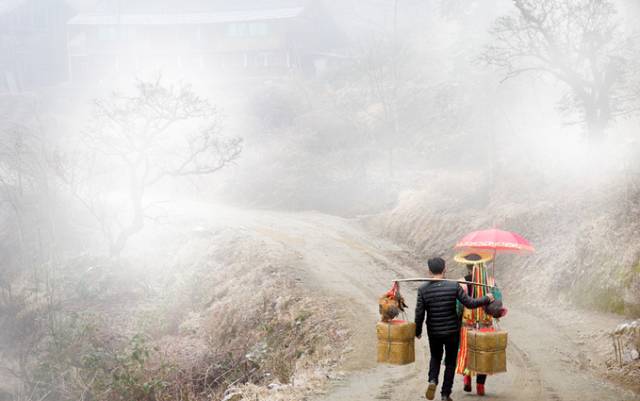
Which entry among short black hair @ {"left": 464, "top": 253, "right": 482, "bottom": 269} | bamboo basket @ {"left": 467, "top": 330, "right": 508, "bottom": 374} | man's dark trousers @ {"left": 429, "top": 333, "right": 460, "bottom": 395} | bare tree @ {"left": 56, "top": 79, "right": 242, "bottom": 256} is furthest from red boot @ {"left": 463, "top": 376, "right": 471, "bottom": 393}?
bare tree @ {"left": 56, "top": 79, "right": 242, "bottom": 256}

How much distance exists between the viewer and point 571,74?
24.2m

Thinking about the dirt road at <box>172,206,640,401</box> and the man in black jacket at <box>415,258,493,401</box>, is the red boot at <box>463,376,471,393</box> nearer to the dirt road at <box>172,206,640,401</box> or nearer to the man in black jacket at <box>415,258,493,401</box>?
Result: the dirt road at <box>172,206,640,401</box>

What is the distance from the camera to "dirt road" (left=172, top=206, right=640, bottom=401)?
10.5 meters

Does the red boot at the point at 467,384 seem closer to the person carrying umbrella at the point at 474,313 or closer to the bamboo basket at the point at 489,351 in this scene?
the person carrying umbrella at the point at 474,313

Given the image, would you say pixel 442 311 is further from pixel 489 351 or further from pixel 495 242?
pixel 495 242

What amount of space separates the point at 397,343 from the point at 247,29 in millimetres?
58487

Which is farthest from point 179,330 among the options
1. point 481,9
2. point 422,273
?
point 481,9

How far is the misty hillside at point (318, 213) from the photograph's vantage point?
15109 millimetres

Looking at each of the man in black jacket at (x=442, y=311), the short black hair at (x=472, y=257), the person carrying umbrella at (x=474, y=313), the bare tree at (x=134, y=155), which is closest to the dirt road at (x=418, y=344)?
the person carrying umbrella at (x=474, y=313)

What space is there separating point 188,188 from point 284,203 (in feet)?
35.3

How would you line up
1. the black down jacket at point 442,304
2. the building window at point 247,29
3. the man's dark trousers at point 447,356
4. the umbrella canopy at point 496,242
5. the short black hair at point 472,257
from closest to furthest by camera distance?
the black down jacket at point 442,304
the man's dark trousers at point 447,356
the short black hair at point 472,257
the umbrella canopy at point 496,242
the building window at point 247,29

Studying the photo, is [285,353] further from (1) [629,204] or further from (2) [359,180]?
(2) [359,180]

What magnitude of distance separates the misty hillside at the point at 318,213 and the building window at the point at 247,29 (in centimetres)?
15

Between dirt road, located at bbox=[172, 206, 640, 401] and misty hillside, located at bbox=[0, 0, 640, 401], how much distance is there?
80 millimetres
